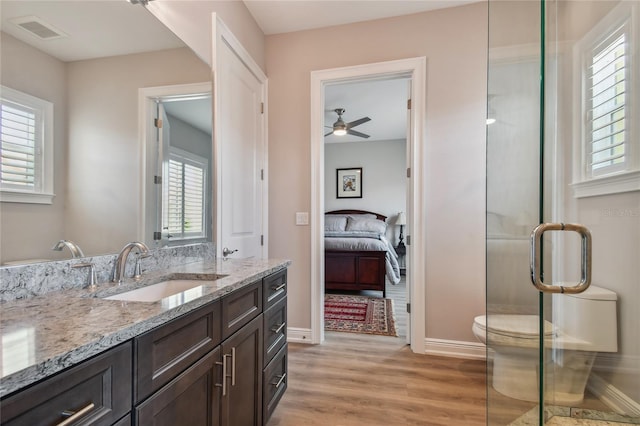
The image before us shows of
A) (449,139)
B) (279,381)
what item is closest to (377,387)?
(279,381)

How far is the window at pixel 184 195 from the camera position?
5.38 ft

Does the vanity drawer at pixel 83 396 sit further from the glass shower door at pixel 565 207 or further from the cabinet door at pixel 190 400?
the glass shower door at pixel 565 207

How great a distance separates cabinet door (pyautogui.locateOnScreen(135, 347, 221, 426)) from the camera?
778 mm

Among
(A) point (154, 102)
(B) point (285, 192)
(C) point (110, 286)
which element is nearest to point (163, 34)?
(A) point (154, 102)

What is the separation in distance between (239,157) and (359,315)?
228cm

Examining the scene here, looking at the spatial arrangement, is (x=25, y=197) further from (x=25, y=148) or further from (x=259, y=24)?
(x=259, y=24)

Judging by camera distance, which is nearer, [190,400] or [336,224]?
[190,400]

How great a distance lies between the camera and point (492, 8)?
160 centimetres

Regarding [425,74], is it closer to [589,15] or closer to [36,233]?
[589,15]

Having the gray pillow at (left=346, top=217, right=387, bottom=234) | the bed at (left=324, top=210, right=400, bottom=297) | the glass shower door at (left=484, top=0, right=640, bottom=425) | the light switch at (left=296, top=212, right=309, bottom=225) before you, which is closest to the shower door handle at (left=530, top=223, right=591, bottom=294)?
the glass shower door at (left=484, top=0, right=640, bottom=425)

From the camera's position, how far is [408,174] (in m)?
2.63

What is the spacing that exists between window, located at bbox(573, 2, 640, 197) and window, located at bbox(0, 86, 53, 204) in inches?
97.1

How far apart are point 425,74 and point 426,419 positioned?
2521mm

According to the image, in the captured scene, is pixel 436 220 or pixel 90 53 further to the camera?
pixel 436 220
